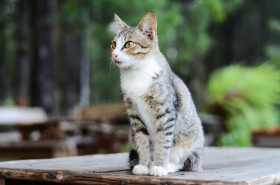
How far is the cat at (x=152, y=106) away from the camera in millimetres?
2242

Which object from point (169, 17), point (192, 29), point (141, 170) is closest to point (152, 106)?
point (141, 170)

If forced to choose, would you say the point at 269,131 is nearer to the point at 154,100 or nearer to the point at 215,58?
the point at 154,100

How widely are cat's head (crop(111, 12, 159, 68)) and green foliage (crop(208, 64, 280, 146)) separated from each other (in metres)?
5.74

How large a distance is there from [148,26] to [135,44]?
0.14 metres

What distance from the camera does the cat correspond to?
7.36 feet

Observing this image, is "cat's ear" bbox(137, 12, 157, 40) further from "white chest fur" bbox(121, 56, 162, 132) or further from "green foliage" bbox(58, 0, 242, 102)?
"green foliage" bbox(58, 0, 242, 102)

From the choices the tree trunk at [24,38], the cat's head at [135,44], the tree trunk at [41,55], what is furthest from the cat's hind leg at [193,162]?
the tree trunk at [24,38]

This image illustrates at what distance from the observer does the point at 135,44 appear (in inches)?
90.9

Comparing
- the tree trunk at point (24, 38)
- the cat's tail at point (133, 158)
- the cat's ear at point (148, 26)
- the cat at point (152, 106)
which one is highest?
the tree trunk at point (24, 38)

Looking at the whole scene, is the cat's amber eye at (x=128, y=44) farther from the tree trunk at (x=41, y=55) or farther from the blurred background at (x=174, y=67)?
the tree trunk at (x=41, y=55)

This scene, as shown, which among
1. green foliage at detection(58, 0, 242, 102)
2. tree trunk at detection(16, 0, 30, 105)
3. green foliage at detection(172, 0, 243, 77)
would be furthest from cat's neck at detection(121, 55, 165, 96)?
tree trunk at detection(16, 0, 30, 105)

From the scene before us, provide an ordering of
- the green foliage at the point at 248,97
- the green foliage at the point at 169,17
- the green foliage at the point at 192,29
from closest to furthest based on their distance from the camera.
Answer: the green foliage at the point at 248,97
the green foliage at the point at 169,17
the green foliage at the point at 192,29

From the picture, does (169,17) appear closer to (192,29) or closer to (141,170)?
(192,29)

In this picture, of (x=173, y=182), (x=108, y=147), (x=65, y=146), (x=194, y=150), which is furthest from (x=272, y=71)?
(x=173, y=182)
